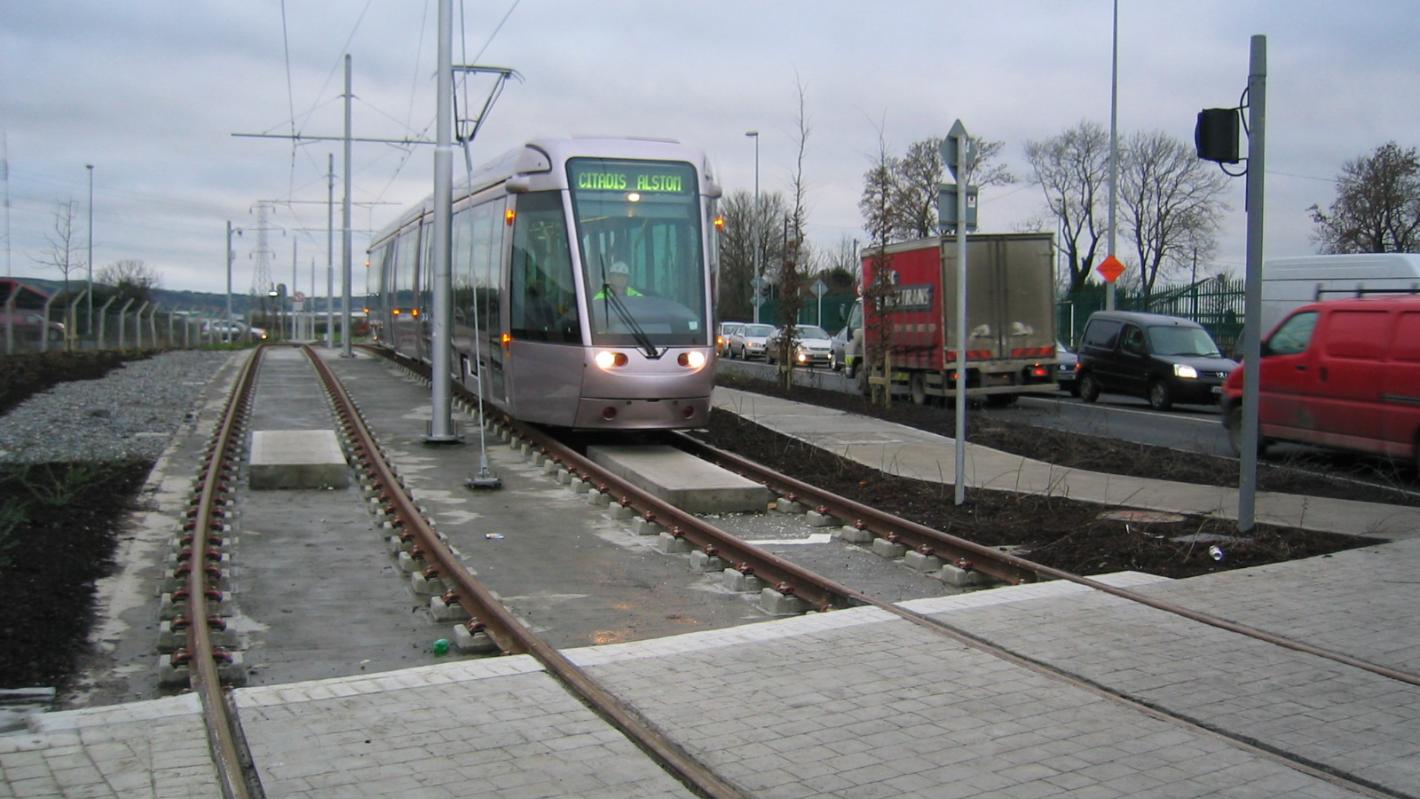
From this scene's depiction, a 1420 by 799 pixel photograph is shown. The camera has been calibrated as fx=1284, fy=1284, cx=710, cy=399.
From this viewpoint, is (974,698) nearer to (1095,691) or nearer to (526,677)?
(1095,691)

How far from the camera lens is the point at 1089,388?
87.9 ft

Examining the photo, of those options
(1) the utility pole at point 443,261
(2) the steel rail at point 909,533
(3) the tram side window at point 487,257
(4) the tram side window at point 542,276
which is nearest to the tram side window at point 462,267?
(3) the tram side window at point 487,257

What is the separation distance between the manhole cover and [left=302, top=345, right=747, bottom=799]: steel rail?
17.0 ft

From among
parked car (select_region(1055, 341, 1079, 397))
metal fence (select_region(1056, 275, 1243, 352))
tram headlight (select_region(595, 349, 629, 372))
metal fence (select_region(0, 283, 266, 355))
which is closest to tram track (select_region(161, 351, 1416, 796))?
tram headlight (select_region(595, 349, 629, 372))

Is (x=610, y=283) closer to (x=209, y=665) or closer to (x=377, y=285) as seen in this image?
(x=209, y=665)

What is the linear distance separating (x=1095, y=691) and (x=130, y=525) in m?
8.11

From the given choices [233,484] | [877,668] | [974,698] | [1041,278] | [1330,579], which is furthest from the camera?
[1041,278]

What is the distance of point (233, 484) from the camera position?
12.9 meters

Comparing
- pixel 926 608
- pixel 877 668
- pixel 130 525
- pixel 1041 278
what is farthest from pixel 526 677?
pixel 1041 278

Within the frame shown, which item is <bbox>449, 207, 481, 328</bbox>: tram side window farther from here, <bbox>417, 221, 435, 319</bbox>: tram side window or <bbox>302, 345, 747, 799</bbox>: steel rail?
<bbox>302, 345, 747, 799</bbox>: steel rail

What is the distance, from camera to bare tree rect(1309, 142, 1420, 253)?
4272 cm

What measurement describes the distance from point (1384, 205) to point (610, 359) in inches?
1503

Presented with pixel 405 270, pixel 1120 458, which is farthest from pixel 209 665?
pixel 405 270

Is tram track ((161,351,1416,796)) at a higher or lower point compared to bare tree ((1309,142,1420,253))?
lower
